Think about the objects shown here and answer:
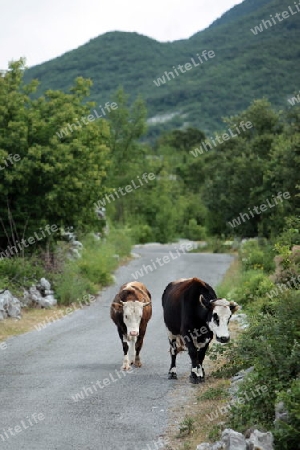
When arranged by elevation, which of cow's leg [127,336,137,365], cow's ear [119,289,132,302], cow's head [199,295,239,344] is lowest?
cow's leg [127,336,137,365]

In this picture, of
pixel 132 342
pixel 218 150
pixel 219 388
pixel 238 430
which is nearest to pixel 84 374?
pixel 132 342

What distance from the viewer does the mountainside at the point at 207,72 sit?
15238 cm

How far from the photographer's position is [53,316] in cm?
2270

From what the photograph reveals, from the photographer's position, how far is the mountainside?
152 metres

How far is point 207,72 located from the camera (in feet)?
571

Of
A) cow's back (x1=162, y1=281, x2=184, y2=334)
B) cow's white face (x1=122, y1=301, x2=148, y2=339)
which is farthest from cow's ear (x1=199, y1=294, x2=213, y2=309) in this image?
cow's white face (x1=122, y1=301, x2=148, y2=339)

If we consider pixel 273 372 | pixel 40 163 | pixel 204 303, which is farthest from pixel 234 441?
pixel 40 163

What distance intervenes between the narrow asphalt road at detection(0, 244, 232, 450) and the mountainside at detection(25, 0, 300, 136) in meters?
123

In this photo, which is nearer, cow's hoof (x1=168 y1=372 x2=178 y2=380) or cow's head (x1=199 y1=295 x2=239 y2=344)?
cow's head (x1=199 y1=295 x2=239 y2=344)

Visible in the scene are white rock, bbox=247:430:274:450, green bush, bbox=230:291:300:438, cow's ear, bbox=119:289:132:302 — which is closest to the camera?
white rock, bbox=247:430:274:450

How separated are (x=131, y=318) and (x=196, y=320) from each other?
147cm

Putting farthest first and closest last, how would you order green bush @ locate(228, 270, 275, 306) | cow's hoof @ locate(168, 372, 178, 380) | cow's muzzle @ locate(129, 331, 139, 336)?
green bush @ locate(228, 270, 275, 306)
cow's muzzle @ locate(129, 331, 139, 336)
cow's hoof @ locate(168, 372, 178, 380)

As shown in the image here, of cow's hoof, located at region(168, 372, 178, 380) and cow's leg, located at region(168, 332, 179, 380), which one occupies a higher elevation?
cow's leg, located at region(168, 332, 179, 380)

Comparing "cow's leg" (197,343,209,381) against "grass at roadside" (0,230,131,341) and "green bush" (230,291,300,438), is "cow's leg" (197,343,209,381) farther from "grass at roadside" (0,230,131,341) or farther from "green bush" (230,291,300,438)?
"grass at roadside" (0,230,131,341)
